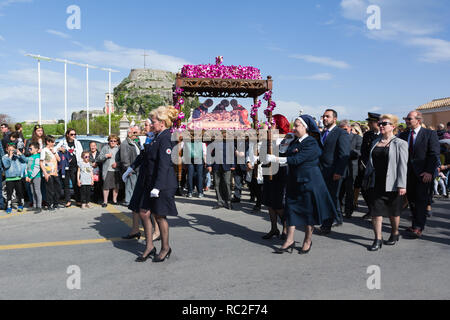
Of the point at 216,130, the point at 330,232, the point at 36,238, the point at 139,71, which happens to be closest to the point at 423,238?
the point at 330,232

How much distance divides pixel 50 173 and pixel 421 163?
761cm

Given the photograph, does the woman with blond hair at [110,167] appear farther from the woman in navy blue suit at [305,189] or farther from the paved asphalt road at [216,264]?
the woman in navy blue suit at [305,189]

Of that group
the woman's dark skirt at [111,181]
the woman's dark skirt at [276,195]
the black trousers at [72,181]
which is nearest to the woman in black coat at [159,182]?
the woman's dark skirt at [276,195]

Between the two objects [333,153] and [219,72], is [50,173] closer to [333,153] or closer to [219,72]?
[219,72]

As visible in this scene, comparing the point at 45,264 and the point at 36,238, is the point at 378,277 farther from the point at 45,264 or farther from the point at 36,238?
the point at 36,238

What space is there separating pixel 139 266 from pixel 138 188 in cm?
105

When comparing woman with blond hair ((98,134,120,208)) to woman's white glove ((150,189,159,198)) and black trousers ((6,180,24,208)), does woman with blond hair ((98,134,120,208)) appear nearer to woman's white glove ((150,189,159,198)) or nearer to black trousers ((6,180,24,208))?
black trousers ((6,180,24,208))

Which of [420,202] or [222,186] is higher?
[420,202]

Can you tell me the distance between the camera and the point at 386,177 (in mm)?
5395

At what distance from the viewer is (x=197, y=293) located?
3693 mm

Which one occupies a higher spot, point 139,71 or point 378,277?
point 139,71

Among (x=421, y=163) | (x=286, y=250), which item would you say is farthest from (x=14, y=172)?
(x=421, y=163)

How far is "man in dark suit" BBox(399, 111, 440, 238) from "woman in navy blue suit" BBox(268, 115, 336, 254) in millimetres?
1752

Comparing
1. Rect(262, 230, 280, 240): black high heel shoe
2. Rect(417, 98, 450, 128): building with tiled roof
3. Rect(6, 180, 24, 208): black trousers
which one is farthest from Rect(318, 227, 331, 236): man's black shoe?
Rect(417, 98, 450, 128): building with tiled roof
